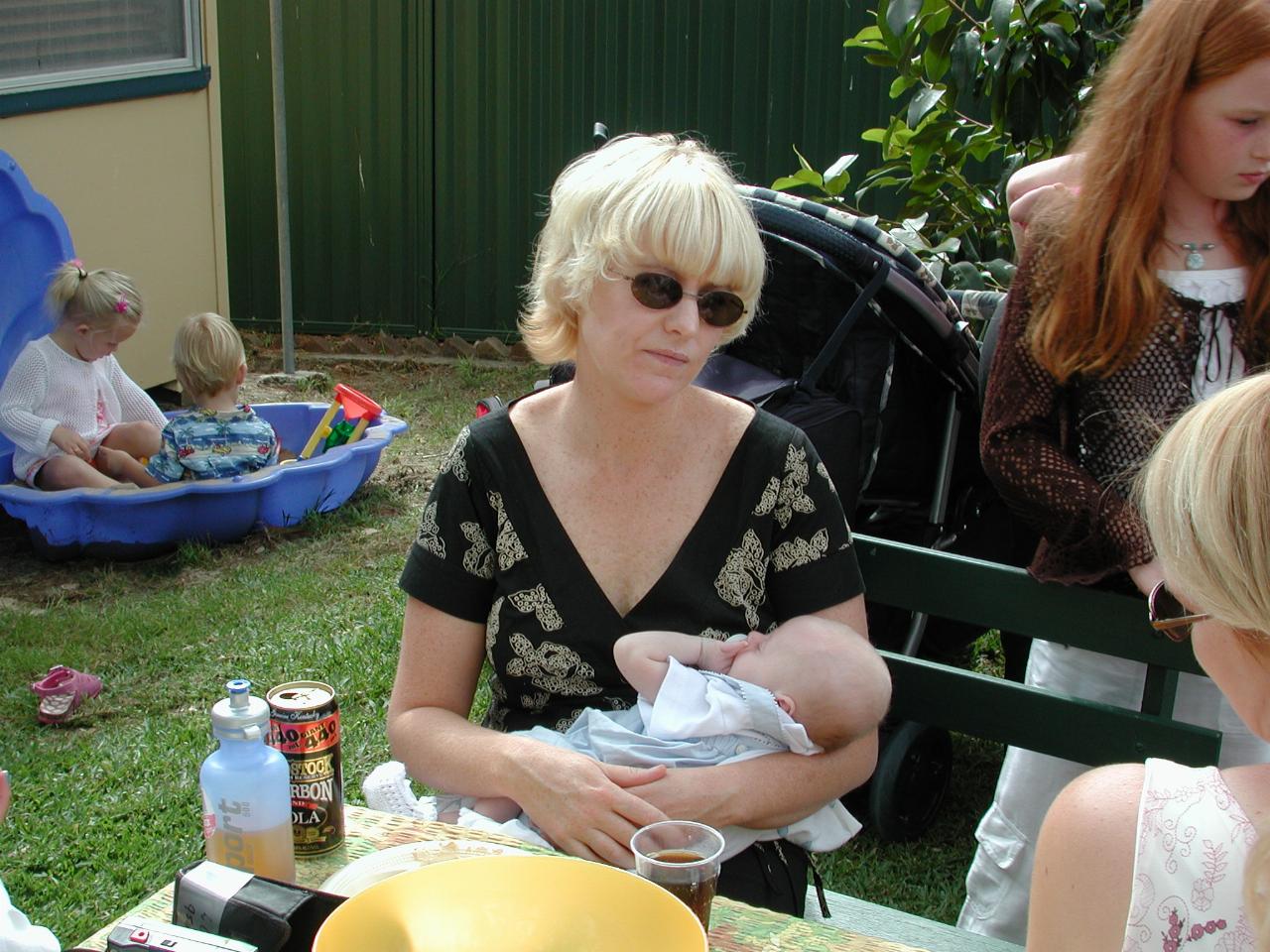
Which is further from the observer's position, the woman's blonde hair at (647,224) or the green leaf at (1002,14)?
the green leaf at (1002,14)

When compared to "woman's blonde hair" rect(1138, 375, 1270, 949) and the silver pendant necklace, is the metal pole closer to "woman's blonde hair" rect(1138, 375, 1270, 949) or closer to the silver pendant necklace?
the silver pendant necklace

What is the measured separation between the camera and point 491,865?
4.95ft

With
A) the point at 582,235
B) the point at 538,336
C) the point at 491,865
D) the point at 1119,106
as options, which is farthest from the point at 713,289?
the point at 491,865

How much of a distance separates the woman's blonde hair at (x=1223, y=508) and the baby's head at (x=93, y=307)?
17.5 feet

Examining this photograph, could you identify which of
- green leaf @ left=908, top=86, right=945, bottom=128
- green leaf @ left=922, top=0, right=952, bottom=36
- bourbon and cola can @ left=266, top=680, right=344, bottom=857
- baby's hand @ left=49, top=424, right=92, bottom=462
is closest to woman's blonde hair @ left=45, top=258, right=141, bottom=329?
baby's hand @ left=49, top=424, right=92, bottom=462

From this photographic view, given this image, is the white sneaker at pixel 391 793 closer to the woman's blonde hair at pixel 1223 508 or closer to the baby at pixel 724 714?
the baby at pixel 724 714

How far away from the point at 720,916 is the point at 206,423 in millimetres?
4656

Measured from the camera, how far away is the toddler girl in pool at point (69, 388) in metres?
5.73

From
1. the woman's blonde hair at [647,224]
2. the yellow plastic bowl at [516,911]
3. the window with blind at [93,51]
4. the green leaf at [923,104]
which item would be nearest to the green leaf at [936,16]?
the green leaf at [923,104]

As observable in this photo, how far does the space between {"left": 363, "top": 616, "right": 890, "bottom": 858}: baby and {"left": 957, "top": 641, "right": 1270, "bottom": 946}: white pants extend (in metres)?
0.61

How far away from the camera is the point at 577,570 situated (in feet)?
7.55

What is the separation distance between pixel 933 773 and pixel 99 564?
12.3 feet

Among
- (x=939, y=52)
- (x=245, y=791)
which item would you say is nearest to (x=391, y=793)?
(x=245, y=791)

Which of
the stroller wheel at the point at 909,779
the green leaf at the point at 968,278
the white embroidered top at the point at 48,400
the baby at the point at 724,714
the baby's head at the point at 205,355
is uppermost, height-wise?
the green leaf at the point at 968,278
